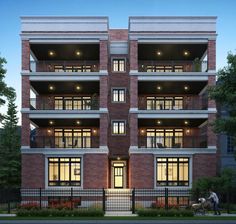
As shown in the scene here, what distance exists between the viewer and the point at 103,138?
43.4m

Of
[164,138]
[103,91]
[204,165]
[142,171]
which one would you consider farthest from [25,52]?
[204,165]

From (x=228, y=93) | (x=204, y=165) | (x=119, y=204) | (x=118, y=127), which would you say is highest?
(x=228, y=93)

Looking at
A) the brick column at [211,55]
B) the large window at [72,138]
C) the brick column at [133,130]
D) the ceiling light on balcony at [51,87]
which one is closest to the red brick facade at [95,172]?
the large window at [72,138]

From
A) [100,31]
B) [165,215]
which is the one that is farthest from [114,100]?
[165,215]

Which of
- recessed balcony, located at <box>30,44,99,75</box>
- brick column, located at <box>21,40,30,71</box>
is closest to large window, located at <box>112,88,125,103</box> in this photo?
recessed balcony, located at <box>30,44,99,75</box>

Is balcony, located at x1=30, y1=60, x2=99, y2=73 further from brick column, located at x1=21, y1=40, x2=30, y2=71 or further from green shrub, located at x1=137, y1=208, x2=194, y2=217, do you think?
green shrub, located at x1=137, y1=208, x2=194, y2=217

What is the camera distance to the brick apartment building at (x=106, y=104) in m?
42.9

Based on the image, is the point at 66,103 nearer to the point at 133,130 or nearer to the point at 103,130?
the point at 103,130

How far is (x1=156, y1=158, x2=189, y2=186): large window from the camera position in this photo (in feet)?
141

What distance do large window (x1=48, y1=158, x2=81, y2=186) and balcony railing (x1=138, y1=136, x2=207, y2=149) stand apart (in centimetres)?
667

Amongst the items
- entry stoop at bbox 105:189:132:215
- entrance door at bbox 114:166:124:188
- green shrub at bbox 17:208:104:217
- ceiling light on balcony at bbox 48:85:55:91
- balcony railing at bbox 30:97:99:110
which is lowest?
entry stoop at bbox 105:189:132:215

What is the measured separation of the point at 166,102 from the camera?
159 feet

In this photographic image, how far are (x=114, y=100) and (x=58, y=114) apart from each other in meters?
7.94

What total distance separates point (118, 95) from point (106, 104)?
18.7 feet
